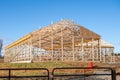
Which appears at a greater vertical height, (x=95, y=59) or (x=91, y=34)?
(x=91, y=34)

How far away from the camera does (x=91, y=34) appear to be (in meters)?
44.7

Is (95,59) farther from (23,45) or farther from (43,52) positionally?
(23,45)

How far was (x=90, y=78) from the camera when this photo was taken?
19.8 m

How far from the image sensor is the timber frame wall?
42531 millimetres

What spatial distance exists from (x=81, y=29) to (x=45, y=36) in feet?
17.1

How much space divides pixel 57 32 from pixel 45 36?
1.74 m

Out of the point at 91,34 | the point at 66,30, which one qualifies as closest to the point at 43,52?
the point at 66,30

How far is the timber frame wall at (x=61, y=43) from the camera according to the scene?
42.5 meters

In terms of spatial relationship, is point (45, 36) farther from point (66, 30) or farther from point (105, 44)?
point (105, 44)

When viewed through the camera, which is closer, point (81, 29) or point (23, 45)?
point (81, 29)

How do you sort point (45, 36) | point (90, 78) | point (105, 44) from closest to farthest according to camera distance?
point (90, 78)
point (45, 36)
point (105, 44)

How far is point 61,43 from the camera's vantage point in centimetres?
4306

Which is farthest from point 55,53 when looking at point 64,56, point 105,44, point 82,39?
point 105,44

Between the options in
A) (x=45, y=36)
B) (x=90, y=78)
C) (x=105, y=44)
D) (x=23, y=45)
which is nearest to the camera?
(x=90, y=78)
